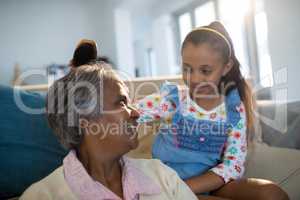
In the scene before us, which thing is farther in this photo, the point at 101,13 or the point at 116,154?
the point at 101,13

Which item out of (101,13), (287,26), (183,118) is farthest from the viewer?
(101,13)

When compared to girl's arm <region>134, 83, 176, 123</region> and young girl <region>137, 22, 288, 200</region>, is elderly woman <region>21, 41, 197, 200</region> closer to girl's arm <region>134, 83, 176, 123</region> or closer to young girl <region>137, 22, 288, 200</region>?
young girl <region>137, 22, 288, 200</region>

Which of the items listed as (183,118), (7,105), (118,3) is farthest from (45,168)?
(118,3)

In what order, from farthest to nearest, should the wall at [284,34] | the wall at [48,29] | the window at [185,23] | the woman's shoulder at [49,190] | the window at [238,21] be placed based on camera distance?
the window at [185,23] < the wall at [48,29] < the window at [238,21] < the wall at [284,34] < the woman's shoulder at [49,190]

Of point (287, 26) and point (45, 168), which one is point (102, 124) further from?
point (287, 26)

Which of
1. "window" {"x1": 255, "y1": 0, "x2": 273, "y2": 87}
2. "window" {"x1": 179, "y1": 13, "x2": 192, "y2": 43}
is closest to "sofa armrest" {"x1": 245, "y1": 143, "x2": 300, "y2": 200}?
"window" {"x1": 255, "y1": 0, "x2": 273, "y2": 87}

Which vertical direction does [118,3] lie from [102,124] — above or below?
above

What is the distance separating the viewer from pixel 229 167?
1.08 meters

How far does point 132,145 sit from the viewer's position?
2.73ft

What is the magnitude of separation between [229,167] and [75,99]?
53 cm

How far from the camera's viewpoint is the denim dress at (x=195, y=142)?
1137 millimetres

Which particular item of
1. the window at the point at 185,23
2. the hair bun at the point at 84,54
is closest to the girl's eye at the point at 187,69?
the hair bun at the point at 84,54

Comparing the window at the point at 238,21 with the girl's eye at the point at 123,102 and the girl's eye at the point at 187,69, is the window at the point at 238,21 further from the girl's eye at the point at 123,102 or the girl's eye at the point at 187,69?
the girl's eye at the point at 123,102

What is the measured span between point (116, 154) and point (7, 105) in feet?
1.57
